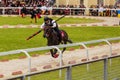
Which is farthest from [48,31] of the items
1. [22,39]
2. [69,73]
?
[69,73]

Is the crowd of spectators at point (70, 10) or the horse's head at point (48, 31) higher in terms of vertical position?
the horse's head at point (48, 31)

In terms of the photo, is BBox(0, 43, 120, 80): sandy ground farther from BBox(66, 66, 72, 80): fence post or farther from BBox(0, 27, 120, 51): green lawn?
BBox(0, 27, 120, 51): green lawn

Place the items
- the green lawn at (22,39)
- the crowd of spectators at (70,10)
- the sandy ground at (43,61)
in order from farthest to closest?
the crowd of spectators at (70,10) → the green lawn at (22,39) → the sandy ground at (43,61)

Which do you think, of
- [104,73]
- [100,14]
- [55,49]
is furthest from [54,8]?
[104,73]

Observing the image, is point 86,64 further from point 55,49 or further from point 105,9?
point 105,9

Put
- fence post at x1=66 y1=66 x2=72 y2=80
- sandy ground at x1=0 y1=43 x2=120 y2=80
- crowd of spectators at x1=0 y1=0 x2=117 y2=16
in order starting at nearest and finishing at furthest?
fence post at x1=66 y1=66 x2=72 y2=80, sandy ground at x1=0 y1=43 x2=120 y2=80, crowd of spectators at x1=0 y1=0 x2=117 y2=16

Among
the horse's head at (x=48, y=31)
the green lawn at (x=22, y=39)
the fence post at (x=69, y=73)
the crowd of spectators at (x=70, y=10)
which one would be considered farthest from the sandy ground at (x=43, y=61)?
the crowd of spectators at (x=70, y=10)

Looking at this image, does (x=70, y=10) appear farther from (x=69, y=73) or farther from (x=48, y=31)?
(x=69, y=73)

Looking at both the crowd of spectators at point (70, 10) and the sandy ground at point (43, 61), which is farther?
the crowd of spectators at point (70, 10)

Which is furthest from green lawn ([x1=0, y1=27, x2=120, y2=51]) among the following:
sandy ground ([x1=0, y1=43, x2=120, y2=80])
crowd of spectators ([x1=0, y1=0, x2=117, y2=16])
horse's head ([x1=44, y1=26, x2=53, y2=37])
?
crowd of spectators ([x1=0, y1=0, x2=117, y2=16])

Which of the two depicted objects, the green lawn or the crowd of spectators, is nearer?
the green lawn

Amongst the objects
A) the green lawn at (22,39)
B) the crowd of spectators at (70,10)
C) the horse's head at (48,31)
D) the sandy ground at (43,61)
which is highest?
the horse's head at (48,31)

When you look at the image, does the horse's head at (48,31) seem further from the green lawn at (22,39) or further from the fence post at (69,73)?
the fence post at (69,73)

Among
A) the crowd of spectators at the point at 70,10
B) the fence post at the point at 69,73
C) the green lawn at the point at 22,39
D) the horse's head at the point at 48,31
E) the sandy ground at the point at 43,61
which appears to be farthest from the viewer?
the crowd of spectators at the point at 70,10
